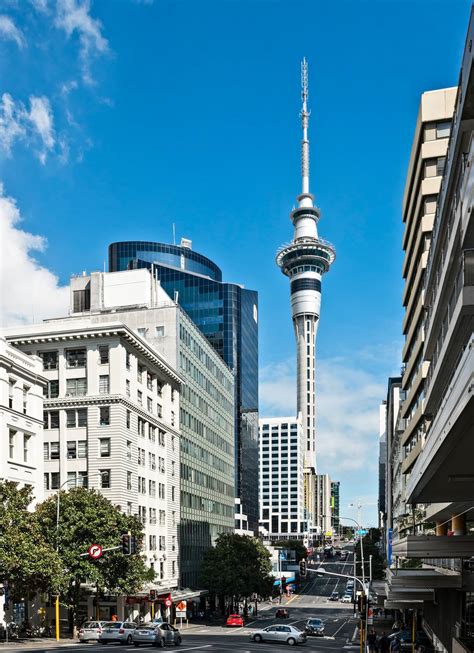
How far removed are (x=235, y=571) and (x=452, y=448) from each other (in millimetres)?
77574

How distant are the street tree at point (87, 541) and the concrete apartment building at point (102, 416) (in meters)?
10.2

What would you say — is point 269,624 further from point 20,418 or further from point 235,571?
point 20,418

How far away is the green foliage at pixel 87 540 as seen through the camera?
58.8 meters

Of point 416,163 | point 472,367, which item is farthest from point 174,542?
point 472,367

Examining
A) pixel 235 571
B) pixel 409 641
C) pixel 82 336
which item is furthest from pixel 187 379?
pixel 409 641

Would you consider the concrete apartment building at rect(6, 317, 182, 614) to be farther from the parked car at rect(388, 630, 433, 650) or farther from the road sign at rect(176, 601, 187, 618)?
the parked car at rect(388, 630, 433, 650)

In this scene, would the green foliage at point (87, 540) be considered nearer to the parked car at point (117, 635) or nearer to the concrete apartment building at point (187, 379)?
the parked car at point (117, 635)

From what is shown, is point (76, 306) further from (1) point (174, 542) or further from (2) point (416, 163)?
(2) point (416, 163)

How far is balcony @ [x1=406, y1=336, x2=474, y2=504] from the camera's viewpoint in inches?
577

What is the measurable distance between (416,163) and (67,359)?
39.8m

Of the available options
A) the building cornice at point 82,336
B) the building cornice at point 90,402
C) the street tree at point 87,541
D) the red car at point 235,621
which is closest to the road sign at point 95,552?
the street tree at point 87,541

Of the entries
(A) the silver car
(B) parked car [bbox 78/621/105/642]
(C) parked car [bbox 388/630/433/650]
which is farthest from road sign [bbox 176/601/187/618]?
(C) parked car [bbox 388/630/433/650]

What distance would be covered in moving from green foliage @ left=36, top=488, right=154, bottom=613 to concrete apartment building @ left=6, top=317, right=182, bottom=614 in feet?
33.6

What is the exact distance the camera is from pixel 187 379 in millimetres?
100688
